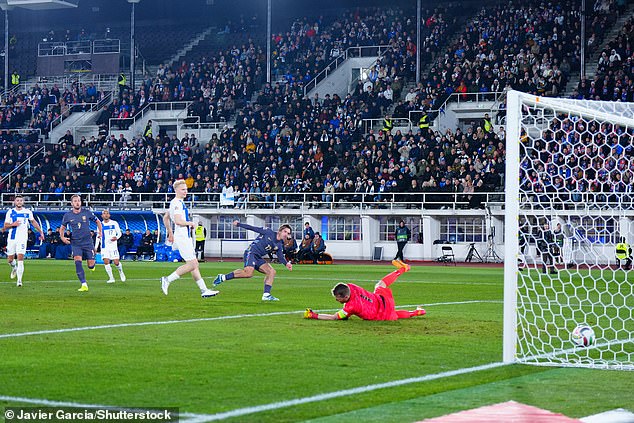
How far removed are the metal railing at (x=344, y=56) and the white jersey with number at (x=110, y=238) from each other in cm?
2733

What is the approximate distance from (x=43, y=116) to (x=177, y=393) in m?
51.5

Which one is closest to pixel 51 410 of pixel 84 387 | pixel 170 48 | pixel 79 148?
pixel 84 387

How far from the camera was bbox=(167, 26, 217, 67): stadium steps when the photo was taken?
60062 millimetres

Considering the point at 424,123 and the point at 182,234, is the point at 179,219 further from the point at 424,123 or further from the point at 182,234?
the point at 424,123

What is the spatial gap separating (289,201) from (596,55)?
15709mm

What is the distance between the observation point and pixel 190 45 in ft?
199

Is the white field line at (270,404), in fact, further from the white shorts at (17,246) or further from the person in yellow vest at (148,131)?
the person in yellow vest at (148,131)

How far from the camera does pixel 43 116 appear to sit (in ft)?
186

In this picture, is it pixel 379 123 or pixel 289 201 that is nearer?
pixel 289 201

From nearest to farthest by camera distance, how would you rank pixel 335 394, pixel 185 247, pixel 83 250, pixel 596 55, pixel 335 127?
pixel 335 394, pixel 185 247, pixel 83 250, pixel 596 55, pixel 335 127

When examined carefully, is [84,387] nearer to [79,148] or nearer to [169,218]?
[169,218]

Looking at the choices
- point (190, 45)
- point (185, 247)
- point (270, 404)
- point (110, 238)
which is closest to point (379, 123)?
point (190, 45)

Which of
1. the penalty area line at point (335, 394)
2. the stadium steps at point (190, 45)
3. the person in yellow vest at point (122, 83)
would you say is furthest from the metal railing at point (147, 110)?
the penalty area line at point (335, 394)

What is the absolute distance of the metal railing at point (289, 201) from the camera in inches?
1594
